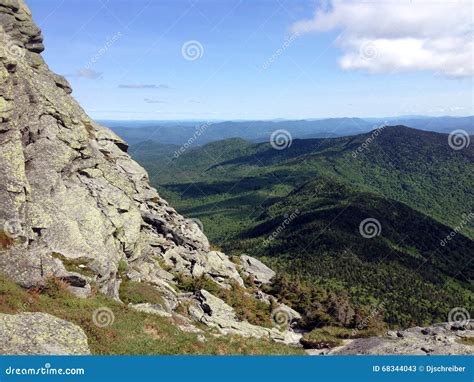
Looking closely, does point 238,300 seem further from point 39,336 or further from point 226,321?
point 39,336

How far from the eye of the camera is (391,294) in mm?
157375

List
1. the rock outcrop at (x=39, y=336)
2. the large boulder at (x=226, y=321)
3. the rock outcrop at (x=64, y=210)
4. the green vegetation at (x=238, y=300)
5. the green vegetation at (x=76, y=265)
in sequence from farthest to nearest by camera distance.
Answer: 1. the green vegetation at (x=238, y=300)
2. the large boulder at (x=226, y=321)
3. the green vegetation at (x=76, y=265)
4. the rock outcrop at (x=64, y=210)
5. the rock outcrop at (x=39, y=336)

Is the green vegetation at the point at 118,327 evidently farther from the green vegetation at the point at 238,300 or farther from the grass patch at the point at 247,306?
the green vegetation at the point at 238,300

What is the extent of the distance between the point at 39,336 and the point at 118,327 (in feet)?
20.5

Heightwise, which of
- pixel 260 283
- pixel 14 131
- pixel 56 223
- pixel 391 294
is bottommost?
pixel 391 294

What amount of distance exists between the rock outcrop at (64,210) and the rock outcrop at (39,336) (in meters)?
6.06

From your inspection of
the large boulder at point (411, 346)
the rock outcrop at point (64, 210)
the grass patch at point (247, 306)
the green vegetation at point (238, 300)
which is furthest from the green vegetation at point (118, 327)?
the green vegetation at point (238, 300)

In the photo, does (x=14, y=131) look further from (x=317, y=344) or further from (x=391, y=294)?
(x=391, y=294)

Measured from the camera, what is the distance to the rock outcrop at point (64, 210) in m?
30.8

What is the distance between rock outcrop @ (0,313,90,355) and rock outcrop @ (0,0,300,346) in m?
6.06

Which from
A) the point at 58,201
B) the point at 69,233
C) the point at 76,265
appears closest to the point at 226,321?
the point at 76,265

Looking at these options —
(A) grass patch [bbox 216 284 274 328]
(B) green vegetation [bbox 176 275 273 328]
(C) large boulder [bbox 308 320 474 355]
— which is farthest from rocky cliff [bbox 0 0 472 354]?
(A) grass patch [bbox 216 284 274 328]

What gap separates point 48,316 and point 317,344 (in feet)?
80.9

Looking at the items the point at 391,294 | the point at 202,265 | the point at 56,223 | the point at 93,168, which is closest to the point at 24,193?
the point at 56,223
